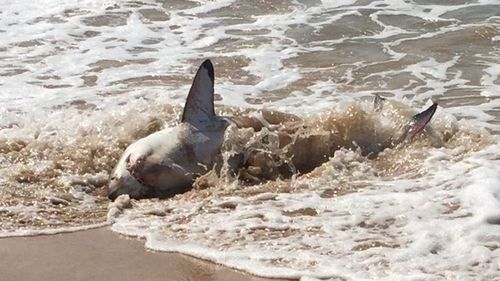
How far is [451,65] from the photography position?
919 cm

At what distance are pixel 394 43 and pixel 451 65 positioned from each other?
4.41 feet

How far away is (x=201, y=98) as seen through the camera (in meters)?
6.46

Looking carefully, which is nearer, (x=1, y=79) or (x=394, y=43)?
(x=1, y=79)

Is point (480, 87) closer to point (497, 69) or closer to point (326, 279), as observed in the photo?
point (497, 69)

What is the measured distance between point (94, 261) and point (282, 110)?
339cm

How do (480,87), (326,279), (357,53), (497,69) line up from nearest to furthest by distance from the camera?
(326,279)
(480,87)
(497,69)
(357,53)

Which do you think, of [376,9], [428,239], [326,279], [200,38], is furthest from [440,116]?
[376,9]

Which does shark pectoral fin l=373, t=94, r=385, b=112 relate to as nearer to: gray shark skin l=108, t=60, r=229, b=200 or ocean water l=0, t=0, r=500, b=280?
ocean water l=0, t=0, r=500, b=280

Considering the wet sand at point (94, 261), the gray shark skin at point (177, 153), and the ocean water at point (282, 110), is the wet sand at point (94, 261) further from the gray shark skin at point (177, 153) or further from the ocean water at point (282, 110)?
the gray shark skin at point (177, 153)

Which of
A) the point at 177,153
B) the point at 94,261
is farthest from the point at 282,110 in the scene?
the point at 94,261

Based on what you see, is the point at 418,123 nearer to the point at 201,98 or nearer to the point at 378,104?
the point at 378,104

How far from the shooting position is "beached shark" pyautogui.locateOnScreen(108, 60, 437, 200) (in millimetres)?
5980

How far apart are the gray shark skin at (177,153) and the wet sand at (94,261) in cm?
79

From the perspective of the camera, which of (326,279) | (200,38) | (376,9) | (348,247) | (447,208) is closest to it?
(326,279)
